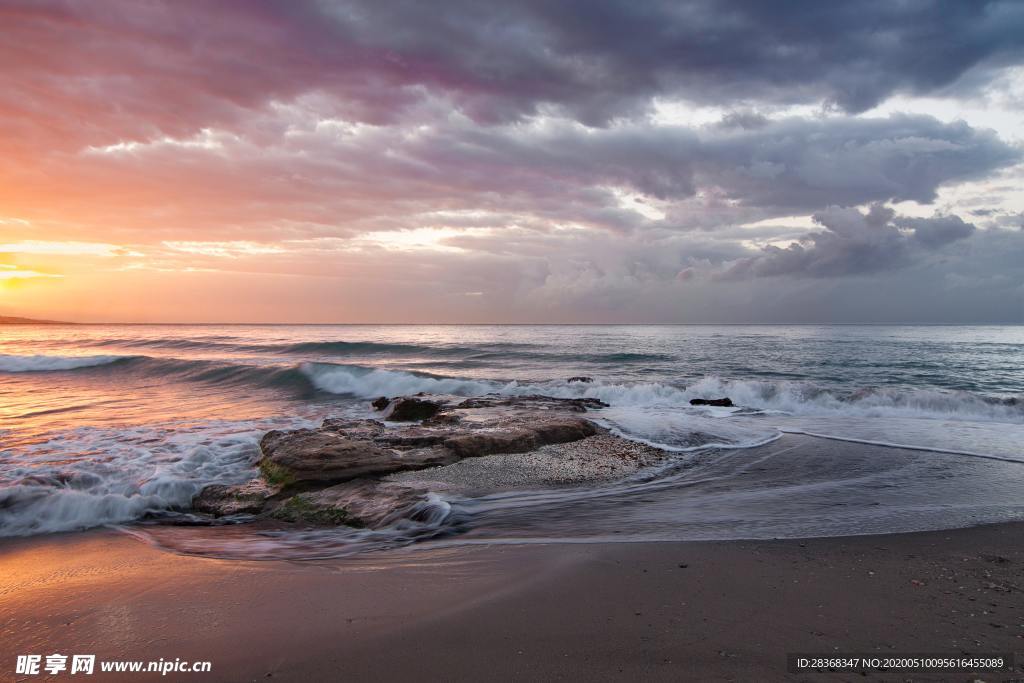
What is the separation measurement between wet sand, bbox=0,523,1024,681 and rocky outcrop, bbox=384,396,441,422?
284 inches

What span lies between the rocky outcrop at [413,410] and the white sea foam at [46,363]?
25.3 m

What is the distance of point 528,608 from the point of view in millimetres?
3527

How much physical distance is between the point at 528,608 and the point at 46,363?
3695 centimetres

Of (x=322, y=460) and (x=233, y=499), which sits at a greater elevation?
(x=322, y=460)

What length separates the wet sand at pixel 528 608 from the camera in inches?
115

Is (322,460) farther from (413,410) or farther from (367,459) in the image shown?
(413,410)

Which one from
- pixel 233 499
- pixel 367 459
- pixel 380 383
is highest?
pixel 367 459

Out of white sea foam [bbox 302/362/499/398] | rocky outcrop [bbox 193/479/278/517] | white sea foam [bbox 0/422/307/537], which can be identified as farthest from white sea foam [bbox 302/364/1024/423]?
rocky outcrop [bbox 193/479/278/517]

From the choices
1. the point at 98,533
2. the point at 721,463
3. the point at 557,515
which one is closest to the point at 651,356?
the point at 721,463

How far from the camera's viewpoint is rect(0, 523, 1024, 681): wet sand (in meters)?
2.92

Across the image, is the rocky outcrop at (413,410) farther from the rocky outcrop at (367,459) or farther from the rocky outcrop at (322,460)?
the rocky outcrop at (322,460)

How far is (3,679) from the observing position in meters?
2.79

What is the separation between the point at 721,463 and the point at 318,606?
6.34m

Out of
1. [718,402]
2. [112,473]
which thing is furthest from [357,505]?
[718,402]
